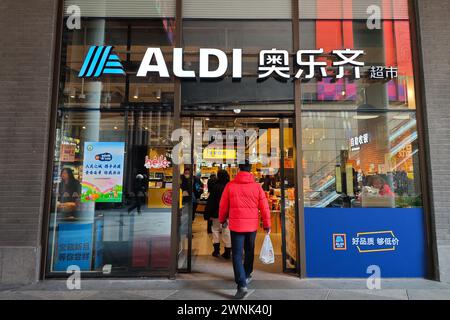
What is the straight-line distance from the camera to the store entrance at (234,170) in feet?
19.6

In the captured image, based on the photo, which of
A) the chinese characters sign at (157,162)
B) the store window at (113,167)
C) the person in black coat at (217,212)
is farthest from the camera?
the person in black coat at (217,212)

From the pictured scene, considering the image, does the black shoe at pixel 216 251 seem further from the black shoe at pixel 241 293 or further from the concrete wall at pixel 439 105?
the concrete wall at pixel 439 105

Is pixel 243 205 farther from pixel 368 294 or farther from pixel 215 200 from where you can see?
pixel 215 200

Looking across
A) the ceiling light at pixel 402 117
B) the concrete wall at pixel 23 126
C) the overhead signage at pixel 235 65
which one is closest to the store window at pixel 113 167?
the overhead signage at pixel 235 65

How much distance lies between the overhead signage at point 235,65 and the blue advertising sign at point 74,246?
8.97ft

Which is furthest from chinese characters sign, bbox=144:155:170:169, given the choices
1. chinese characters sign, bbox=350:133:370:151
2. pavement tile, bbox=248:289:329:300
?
chinese characters sign, bbox=350:133:370:151

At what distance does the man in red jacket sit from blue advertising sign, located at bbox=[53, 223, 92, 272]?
2578mm

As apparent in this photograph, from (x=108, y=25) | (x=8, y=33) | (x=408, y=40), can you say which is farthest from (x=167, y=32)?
(x=408, y=40)

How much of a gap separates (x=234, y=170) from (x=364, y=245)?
775 centimetres

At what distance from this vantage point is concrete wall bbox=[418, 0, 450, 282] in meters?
5.39

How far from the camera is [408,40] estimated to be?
5945 mm

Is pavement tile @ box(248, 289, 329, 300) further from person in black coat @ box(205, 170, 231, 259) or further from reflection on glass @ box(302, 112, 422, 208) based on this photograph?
person in black coat @ box(205, 170, 231, 259)

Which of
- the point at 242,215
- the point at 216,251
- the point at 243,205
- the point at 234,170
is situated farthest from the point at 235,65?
the point at 234,170

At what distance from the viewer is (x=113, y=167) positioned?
575 cm
